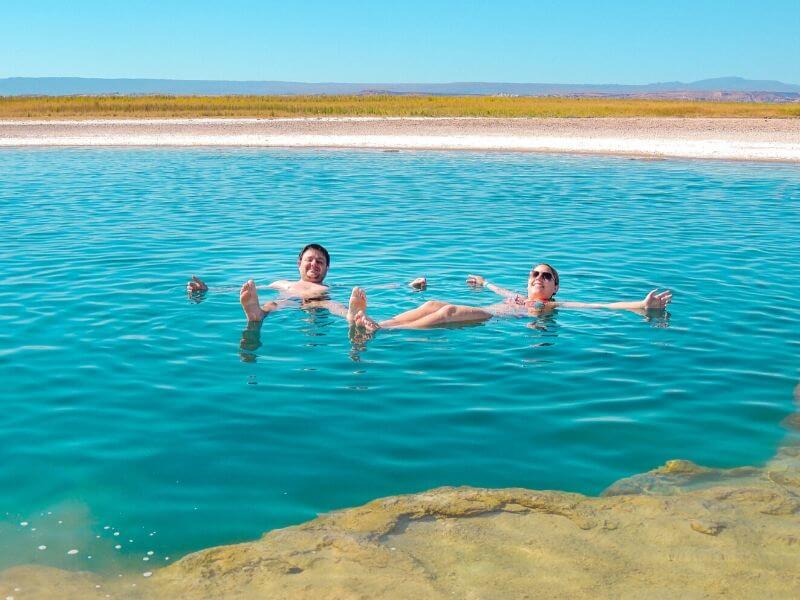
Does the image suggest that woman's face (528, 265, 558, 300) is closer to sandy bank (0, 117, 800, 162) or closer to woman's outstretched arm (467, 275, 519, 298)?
woman's outstretched arm (467, 275, 519, 298)

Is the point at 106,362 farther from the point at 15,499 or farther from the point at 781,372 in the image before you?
the point at 781,372

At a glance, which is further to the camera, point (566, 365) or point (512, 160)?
point (512, 160)

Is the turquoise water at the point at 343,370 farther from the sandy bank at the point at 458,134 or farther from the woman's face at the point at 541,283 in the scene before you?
the sandy bank at the point at 458,134

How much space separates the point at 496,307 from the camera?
A: 406 inches

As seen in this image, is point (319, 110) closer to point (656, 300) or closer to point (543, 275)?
point (543, 275)

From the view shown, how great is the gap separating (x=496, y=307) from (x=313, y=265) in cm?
234

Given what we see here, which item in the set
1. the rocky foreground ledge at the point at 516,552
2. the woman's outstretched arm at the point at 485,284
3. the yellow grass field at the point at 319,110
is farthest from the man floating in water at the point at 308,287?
the yellow grass field at the point at 319,110

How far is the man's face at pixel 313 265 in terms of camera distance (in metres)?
11.0

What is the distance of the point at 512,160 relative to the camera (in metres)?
29.0

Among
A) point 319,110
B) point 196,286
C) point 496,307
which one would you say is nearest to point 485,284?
point 496,307

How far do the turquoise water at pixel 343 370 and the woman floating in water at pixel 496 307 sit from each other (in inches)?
7.3

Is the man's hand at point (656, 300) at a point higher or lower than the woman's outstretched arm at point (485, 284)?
higher

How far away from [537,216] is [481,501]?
496 inches

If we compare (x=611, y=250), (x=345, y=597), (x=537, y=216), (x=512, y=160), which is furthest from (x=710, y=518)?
(x=512, y=160)
